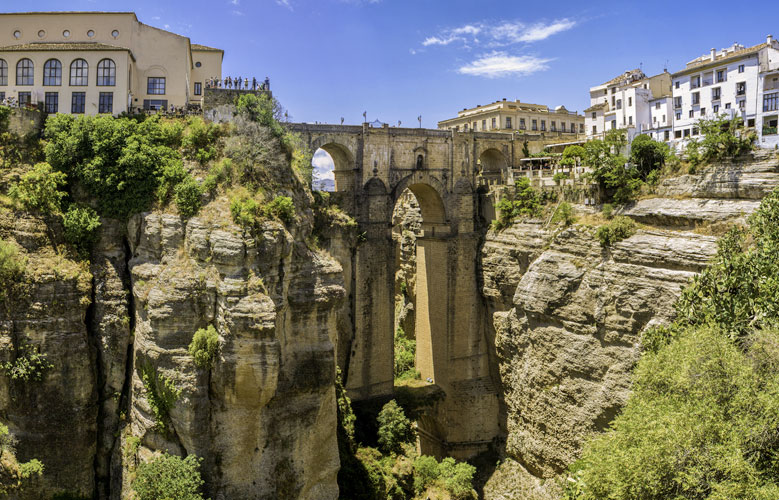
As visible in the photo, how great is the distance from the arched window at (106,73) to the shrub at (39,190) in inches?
252

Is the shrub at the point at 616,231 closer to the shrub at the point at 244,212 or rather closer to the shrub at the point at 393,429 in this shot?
the shrub at the point at 393,429

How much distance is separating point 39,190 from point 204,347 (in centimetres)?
868

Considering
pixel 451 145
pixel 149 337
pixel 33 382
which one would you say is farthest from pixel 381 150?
pixel 33 382

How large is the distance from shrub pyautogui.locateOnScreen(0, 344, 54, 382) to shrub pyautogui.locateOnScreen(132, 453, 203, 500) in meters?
4.76

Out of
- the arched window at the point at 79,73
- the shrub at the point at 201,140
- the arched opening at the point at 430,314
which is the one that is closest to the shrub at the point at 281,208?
the shrub at the point at 201,140

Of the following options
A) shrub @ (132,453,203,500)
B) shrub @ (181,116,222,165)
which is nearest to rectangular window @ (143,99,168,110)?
shrub @ (181,116,222,165)

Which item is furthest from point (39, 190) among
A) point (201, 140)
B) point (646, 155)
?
point (646, 155)

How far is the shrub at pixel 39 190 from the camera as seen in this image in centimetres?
2162

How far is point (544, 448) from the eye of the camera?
31.2 metres

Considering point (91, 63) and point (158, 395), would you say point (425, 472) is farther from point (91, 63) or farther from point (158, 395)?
point (91, 63)

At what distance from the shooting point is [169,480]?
19484mm

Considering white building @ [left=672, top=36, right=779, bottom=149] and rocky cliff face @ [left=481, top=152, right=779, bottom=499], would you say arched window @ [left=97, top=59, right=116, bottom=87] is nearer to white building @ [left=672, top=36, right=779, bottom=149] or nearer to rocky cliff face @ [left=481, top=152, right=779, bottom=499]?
rocky cliff face @ [left=481, top=152, right=779, bottom=499]

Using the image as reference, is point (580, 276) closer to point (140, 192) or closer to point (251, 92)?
point (251, 92)

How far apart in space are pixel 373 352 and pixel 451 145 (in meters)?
13.4
